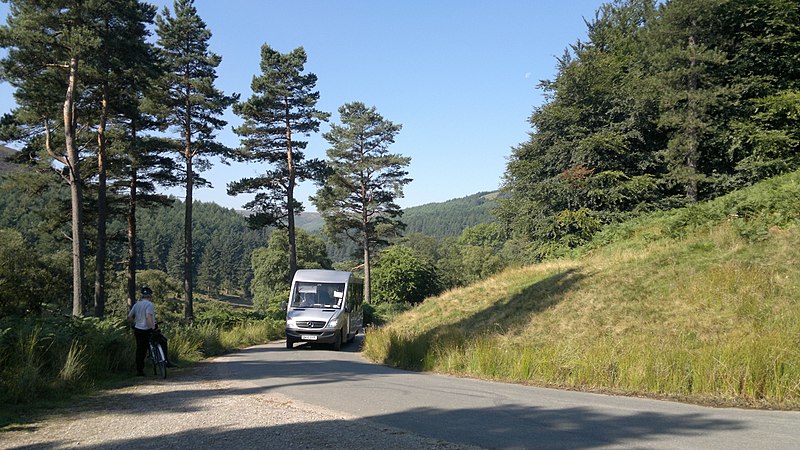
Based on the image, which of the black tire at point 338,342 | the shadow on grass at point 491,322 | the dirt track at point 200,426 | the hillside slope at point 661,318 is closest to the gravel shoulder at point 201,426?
the dirt track at point 200,426

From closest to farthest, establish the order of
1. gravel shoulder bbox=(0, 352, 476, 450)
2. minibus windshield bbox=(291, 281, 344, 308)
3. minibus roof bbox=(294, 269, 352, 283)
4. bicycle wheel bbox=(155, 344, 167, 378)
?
gravel shoulder bbox=(0, 352, 476, 450)
bicycle wheel bbox=(155, 344, 167, 378)
minibus windshield bbox=(291, 281, 344, 308)
minibus roof bbox=(294, 269, 352, 283)

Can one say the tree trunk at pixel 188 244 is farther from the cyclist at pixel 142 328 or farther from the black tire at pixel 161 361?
the black tire at pixel 161 361

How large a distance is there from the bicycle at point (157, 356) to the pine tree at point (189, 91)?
22.8 metres

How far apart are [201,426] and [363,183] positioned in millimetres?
43690

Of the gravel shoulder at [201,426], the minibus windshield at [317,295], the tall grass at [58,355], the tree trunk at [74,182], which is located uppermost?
the tree trunk at [74,182]

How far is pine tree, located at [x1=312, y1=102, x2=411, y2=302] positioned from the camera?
1919 inches

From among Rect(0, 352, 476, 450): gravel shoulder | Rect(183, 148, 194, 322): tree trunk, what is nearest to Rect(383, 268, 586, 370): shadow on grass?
Rect(0, 352, 476, 450): gravel shoulder

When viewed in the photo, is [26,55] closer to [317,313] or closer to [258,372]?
[317,313]

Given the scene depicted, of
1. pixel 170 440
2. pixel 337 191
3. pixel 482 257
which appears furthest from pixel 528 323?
pixel 482 257

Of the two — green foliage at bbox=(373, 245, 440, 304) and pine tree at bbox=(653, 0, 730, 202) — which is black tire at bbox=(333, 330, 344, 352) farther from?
green foliage at bbox=(373, 245, 440, 304)

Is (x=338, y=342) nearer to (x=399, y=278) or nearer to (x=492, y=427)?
(x=492, y=427)

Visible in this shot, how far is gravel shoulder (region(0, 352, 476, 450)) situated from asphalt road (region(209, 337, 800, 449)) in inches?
15.5

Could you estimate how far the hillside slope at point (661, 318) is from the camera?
8.10m

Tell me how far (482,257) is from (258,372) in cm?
8496
